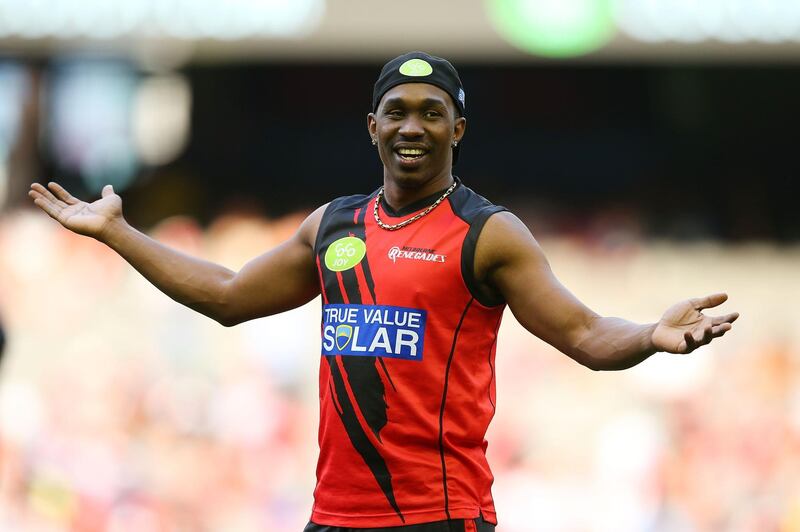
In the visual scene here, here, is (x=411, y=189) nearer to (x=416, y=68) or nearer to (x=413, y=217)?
(x=413, y=217)

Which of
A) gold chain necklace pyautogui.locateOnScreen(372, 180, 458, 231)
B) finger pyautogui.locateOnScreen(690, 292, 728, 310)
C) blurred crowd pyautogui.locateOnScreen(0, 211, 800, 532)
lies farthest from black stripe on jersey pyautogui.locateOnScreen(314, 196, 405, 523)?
blurred crowd pyautogui.locateOnScreen(0, 211, 800, 532)

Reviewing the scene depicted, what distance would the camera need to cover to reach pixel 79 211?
4.71m

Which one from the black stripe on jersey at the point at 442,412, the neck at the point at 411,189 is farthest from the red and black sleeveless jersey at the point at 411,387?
the neck at the point at 411,189

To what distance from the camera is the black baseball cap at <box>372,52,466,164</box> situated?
4.28m

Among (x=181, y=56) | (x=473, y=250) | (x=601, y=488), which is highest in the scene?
(x=181, y=56)

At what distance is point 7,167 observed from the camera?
1396 centimetres

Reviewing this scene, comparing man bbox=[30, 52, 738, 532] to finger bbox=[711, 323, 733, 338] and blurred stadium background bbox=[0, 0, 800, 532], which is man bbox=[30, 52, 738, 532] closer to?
finger bbox=[711, 323, 733, 338]

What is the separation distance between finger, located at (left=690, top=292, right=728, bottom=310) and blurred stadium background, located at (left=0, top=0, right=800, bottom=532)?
24.0 feet

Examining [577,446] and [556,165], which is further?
[556,165]

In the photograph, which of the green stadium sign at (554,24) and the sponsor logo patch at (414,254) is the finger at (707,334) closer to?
the sponsor logo patch at (414,254)

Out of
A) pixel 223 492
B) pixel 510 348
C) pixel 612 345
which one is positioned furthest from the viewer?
pixel 510 348

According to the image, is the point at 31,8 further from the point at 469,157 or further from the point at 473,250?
the point at 473,250

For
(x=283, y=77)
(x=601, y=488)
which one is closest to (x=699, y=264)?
(x=601, y=488)

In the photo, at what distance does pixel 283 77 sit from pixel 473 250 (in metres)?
11.3
